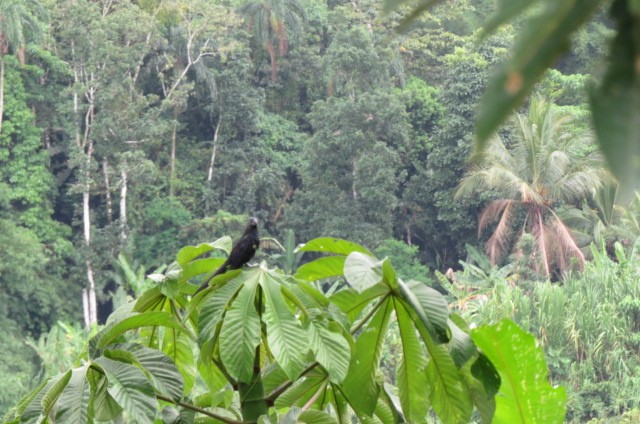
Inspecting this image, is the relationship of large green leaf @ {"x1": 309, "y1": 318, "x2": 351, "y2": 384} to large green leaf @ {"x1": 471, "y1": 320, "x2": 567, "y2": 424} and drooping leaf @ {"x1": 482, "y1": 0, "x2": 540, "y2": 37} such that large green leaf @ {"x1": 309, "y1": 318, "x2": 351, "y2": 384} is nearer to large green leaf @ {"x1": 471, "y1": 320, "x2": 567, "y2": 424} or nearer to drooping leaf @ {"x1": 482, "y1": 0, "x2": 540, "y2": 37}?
large green leaf @ {"x1": 471, "y1": 320, "x2": 567, "y2": 424}

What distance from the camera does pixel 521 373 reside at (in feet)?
6.94

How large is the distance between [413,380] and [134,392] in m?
0.50

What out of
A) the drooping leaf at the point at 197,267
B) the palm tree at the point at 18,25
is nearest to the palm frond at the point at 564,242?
the palm tree at the point at 18,25

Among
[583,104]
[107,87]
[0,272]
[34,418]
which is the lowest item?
[0,272]

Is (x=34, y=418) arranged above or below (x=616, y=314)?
above

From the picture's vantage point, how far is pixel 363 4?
20.6m

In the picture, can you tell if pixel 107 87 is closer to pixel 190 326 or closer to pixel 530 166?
pixel 530 166

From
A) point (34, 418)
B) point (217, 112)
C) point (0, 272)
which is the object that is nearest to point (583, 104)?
point (34, 418)

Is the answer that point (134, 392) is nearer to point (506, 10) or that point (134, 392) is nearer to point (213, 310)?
point (213, 310)

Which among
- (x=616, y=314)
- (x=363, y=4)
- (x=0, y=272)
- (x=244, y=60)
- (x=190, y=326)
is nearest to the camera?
(x=190, y=326)

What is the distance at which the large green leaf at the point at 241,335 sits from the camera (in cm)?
176

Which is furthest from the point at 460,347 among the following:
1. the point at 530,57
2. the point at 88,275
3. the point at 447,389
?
the point at 88,275

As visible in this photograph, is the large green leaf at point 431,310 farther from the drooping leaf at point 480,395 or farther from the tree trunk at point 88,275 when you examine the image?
the tree trunk at point 88,275

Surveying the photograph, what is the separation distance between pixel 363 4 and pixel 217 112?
11.4ft
